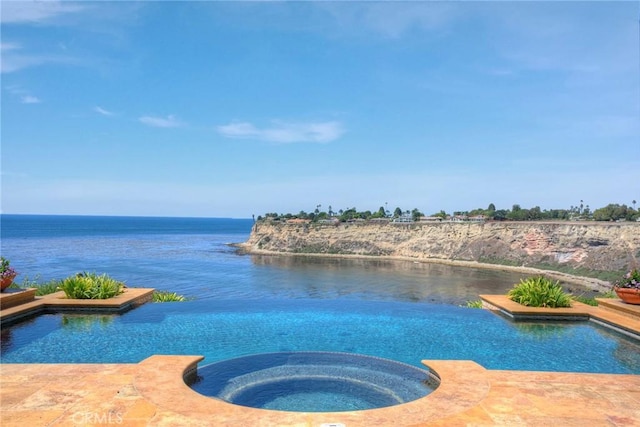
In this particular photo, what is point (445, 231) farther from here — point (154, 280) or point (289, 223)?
point (154, 280)

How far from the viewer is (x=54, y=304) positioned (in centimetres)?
1087

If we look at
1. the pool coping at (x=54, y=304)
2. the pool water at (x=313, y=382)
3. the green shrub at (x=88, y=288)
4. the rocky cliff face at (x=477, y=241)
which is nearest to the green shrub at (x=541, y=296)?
the pool water at (x=313, y=382)

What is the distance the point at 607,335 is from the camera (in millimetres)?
9438

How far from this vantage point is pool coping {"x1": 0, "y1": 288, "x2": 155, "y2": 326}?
→ 9.98m

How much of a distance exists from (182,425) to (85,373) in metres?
2.48

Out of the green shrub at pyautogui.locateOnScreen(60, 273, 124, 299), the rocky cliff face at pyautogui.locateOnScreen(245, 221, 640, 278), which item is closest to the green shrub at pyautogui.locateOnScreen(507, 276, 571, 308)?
the green shrub at pyautogui.locateOnScreen(60, 273, 124, 299)

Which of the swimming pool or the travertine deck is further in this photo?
the swimming pool

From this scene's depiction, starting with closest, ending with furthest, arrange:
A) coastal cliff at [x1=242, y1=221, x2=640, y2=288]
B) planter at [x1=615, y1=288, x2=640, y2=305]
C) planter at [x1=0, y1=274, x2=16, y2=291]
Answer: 1. planter at [x1=615, y1=288, x2=640, y2=305]
2. planter at [x1=0, y1=274, x2=16, y2=291]
3. coastal cliff at [x1=242, y1=221, x2=640, y2=288]

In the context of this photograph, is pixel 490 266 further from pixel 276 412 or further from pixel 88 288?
pixel 276 412

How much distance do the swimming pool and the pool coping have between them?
34cm

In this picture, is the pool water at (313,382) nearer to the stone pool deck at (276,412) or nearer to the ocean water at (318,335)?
the ocean water at (318,335)

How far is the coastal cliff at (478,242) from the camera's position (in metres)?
46.9

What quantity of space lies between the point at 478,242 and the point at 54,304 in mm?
55413

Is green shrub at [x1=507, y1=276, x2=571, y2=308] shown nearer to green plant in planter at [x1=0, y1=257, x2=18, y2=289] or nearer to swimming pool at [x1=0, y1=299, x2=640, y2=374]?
swimming pool at [x1=0, y1=299, x2=640, y2=374]
